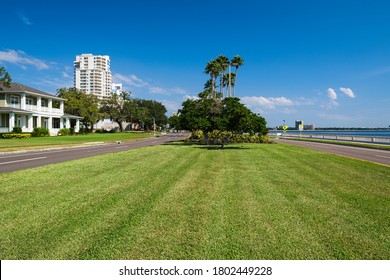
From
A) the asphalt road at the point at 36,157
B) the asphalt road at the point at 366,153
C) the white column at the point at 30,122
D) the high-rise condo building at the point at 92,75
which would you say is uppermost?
the high-rise condo building at the point at 92,75

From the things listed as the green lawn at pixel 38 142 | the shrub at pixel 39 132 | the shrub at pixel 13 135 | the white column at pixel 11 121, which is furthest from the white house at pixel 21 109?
the green lawn at pixel 38 142

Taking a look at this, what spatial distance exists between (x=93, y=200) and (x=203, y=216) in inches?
113

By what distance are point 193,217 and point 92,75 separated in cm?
20058

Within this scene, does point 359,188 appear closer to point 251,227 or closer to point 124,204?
point 251,227

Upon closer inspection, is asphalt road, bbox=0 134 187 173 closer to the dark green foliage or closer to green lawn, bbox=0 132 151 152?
green lawn, bbox=0 132 151 152

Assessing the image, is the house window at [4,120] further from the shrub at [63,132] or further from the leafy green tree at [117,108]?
the leafy green tree at [117,108]

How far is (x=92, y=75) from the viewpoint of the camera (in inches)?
7151

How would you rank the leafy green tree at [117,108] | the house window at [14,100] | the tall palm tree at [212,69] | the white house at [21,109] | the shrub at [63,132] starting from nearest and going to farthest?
1. the white house at [21,109]
2. the house window at [14,100]
3. the tall palm tree at [212,69]
4. the shrub at [63,132]
5. the leafy green tree at [117,108]

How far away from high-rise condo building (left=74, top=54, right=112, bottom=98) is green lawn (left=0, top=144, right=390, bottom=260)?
182 metres

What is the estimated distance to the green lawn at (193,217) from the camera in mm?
3477

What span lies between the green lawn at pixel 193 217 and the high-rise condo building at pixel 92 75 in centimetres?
18234

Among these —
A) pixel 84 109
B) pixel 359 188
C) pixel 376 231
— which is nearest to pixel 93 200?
pixel 376 231

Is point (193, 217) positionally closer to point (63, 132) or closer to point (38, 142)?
point (38, 142)

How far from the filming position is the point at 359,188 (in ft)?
23.8
